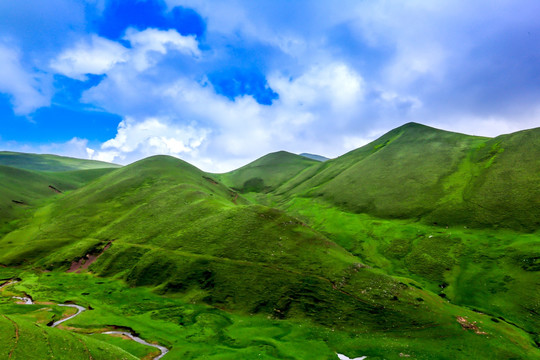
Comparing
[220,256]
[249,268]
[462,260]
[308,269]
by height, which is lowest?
[249,268]

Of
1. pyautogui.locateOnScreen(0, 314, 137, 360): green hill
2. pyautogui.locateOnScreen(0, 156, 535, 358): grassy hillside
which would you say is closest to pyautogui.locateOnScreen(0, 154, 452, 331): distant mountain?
pyautogui.locateOnScreen(0, 156, 535, 358): grassy hillside

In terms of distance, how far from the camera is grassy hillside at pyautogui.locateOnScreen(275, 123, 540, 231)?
98.4 m

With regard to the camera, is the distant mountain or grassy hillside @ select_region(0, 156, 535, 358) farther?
the distant mountain

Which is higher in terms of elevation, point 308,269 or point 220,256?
point 220,256

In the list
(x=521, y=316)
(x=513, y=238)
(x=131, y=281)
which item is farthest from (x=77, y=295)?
(x=513, y=238)

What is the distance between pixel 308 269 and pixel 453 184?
102m

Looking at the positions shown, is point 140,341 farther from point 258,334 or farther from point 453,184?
point 453,184

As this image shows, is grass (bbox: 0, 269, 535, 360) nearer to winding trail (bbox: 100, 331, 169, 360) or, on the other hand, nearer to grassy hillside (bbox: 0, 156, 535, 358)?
grassy hillside (bbox: 0, 156, 535, 358)

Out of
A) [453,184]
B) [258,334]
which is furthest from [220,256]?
[453,184]

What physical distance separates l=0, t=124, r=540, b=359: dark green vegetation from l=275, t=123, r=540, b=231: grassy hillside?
987 millimetres

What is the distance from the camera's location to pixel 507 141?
148 meters

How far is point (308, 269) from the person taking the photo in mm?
70375

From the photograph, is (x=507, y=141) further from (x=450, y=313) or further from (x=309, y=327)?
(x=309, y=327)

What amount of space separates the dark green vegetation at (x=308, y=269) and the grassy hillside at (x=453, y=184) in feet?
3.24
